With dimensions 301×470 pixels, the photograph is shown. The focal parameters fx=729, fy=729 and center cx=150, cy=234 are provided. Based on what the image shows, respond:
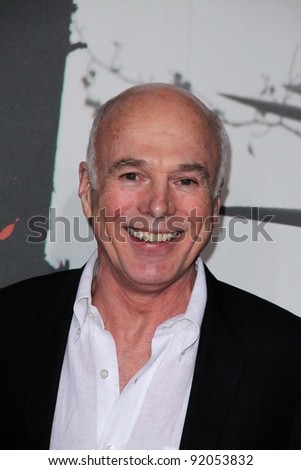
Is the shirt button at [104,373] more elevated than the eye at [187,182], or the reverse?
the eye at [187,182]

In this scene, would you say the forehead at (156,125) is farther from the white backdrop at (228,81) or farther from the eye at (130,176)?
the white backdrop at (228,81)

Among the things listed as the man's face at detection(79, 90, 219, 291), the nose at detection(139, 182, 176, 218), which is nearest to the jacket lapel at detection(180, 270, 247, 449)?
the man's face at detection(79, 90, 219, 291)

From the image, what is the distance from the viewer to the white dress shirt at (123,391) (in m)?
1.72

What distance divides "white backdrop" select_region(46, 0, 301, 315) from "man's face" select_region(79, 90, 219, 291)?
473mm

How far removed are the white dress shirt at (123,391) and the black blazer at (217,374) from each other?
0.12ft

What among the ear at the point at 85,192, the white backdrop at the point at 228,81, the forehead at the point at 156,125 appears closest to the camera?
the forehead at the point at 156,125

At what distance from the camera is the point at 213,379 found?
1.74 metres

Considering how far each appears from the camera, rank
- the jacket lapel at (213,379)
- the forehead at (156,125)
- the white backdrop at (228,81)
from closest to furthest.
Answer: the jacket lapel at (213,379) < the forehead at (156,125) < the white backdrop at (228,81)

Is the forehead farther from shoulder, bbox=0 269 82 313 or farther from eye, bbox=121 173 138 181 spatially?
shoulder, bbox=0 269 82 313

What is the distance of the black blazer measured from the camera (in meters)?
1.71

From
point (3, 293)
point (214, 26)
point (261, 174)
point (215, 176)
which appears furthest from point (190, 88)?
point (3, 293)

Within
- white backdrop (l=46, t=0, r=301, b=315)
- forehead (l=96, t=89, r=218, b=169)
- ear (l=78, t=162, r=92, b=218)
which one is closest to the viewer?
forehead (l=96, t=89, r=218, b=169)

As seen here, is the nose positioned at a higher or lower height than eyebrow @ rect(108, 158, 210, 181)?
lower

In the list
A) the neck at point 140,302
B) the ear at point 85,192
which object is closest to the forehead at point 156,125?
the ear at point 85,192
